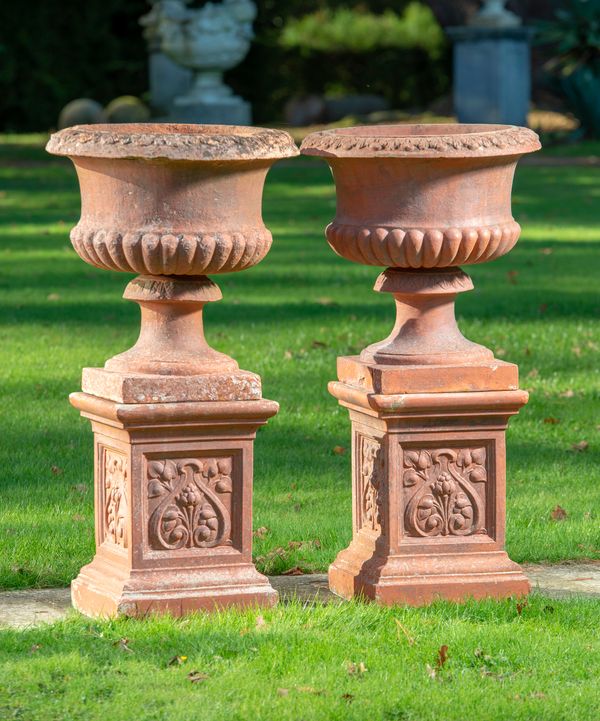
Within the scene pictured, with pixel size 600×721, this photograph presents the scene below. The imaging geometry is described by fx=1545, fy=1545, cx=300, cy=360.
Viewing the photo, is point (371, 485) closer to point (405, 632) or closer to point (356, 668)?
point (405, 632)

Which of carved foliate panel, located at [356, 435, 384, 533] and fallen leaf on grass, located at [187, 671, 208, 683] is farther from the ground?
carved foliate panel, located at [356, 435, 384, 533]

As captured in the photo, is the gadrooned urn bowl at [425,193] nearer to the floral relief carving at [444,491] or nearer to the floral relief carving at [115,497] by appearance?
the floral relief carving at [444,491]

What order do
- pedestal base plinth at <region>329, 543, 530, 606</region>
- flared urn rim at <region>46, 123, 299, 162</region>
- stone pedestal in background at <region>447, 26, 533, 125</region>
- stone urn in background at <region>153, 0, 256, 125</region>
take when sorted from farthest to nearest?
stone pedestal in background at <region>447, 26, 533, 125</region> → stone urn in background at <region>153, 0, 256, 125</region> → pedestal base plinth at <region>329, 543, 530, 606</region> → flared urn rim at <region>46, 123, 299, 162</region>

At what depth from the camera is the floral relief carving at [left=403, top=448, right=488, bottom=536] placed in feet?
16.8

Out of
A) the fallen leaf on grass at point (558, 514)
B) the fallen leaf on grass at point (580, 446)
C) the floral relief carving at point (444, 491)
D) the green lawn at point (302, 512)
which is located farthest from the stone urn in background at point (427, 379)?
the fallen leaf on grass at point (580, 446)

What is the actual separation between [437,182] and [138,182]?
0.97 meters

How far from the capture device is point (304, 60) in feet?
107

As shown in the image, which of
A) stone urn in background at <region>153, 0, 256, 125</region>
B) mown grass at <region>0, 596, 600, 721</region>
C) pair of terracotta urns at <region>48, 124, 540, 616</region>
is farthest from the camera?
stone urn in background at <region>153, 0, 256, 125</region>

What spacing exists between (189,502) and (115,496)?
26 cm

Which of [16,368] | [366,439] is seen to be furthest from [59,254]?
[366,439]

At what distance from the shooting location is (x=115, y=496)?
4977 millimetres

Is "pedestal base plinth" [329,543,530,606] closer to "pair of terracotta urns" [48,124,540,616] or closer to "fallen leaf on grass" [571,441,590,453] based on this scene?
"pair of terracotta urns" [48,124,540,616]

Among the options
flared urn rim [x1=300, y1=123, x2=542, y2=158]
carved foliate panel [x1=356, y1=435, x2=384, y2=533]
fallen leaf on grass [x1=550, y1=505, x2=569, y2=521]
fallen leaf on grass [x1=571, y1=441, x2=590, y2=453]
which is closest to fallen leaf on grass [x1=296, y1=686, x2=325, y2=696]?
carved foliate panel [x1=356, y1=435, x2=384, y2=533]

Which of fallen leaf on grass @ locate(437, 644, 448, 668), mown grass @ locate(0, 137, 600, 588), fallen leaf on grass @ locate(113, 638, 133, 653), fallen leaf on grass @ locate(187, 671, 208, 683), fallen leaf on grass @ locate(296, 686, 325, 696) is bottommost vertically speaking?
mown grass @ locate(0, 137, 600, 588)
